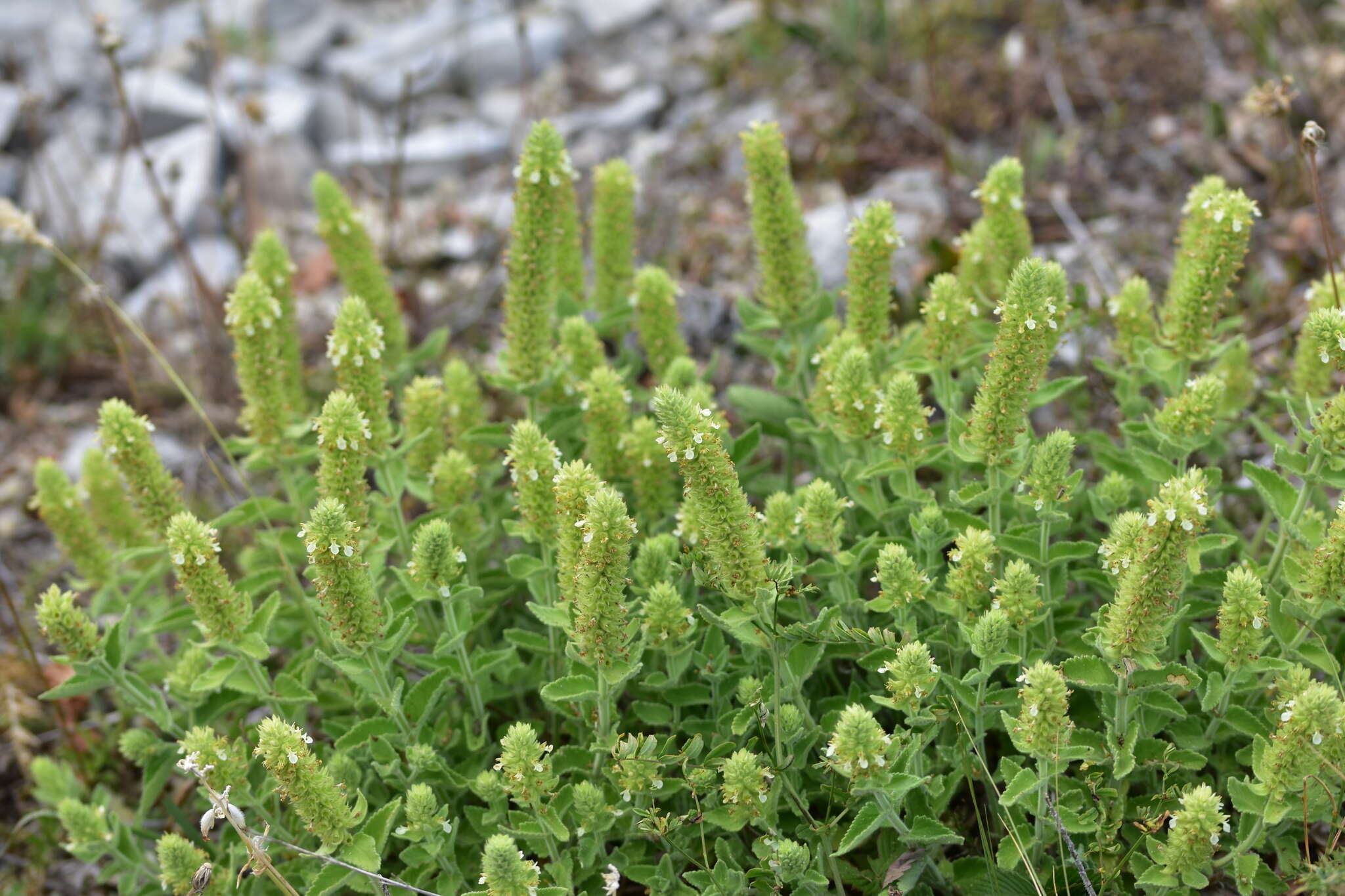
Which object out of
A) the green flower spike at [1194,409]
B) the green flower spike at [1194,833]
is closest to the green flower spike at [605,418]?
the green flower spike at [1194,409]

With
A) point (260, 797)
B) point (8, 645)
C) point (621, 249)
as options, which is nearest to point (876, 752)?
point (260, 797)

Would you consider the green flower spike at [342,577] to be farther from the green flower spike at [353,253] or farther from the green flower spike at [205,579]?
the green flower spike at [353,253]

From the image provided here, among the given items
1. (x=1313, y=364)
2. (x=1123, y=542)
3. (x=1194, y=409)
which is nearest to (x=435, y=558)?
(x=1123, y=542)

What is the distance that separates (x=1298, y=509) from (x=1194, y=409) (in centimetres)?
42

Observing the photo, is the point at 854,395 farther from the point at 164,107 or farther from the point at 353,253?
the point at 164,107

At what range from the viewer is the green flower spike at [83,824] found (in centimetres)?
380

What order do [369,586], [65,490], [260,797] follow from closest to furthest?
[369,586], [260,797], [65,490]

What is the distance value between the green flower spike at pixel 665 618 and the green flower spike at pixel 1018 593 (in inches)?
35.7

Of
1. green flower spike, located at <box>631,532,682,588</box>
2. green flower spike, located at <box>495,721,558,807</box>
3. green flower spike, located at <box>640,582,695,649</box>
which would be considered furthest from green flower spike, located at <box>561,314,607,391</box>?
green flower spike, located at <box>495,721,558,807</box>

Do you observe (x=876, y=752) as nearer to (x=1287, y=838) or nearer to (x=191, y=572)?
(x=1287, y=838)

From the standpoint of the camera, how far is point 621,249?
4.95 metres

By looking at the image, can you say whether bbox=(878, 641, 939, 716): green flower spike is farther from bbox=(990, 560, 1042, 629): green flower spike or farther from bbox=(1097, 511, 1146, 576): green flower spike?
bbox=(1097, 511, 1146, 576): green flower spike

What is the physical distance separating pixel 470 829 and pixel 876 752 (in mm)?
1511

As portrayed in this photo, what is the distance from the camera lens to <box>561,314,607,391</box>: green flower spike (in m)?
4.46
